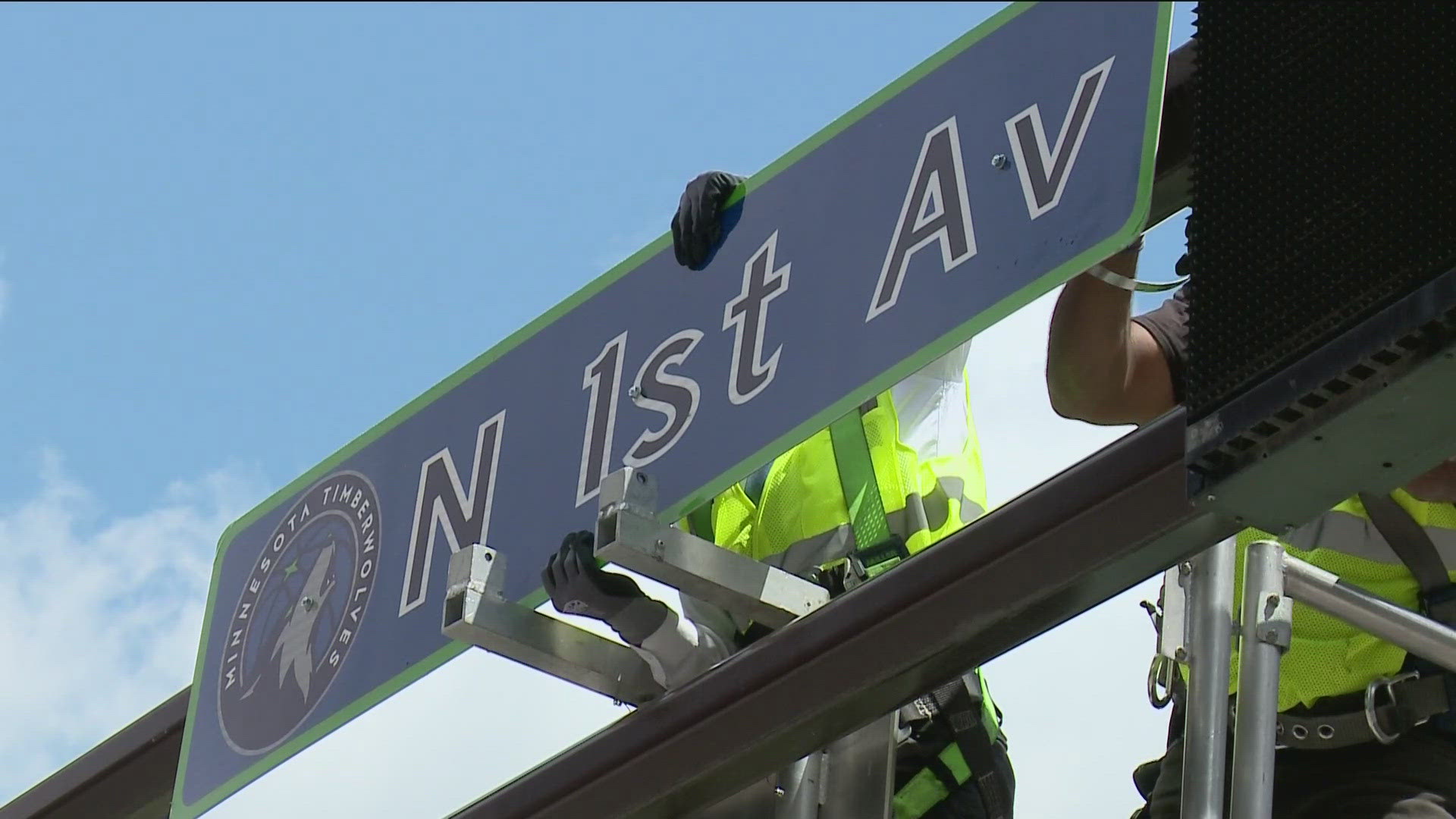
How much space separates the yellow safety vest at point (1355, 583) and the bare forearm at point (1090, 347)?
448 mm

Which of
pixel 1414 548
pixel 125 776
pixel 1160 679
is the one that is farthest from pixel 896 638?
pixel 125 776

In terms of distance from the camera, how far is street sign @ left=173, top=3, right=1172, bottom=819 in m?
3.05

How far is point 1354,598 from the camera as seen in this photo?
3439mm

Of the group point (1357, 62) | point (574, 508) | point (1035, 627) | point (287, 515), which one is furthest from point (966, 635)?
point (287, 515)

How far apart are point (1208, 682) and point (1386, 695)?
1.34 ft

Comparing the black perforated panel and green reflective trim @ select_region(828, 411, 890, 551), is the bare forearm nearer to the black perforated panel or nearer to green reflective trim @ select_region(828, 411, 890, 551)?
green reflective trim @ select_region(828, 411, 890, 551)

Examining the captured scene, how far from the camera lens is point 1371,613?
11.3 ft

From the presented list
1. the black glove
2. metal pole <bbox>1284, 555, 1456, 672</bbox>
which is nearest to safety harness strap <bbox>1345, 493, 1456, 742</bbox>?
metal pole <bbox>1284, 555, 1456, 672</bbox>

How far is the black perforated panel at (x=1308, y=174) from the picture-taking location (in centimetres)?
255

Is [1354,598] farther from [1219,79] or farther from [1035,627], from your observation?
[1219,79]

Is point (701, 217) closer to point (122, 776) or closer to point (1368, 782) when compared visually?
point (1368, 782)

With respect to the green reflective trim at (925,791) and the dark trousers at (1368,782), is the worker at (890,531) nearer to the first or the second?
the green reflective trim at (925,791)

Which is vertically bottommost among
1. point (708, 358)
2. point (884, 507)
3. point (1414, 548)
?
→ point (1414, 548)

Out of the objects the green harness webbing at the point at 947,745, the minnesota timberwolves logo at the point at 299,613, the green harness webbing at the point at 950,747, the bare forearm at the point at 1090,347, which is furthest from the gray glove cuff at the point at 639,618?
the bare forearm at the point at 1090,347
